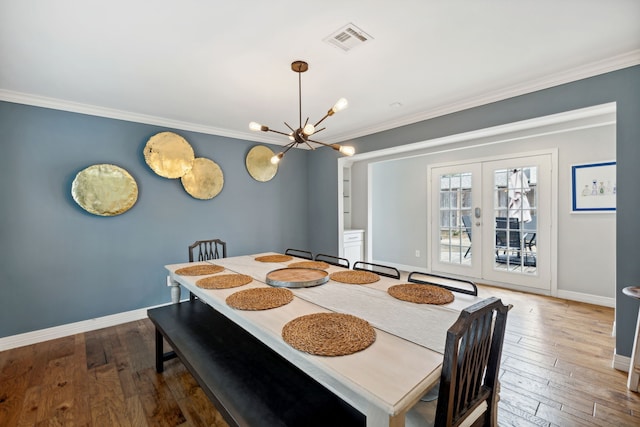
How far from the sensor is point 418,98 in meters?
2.73

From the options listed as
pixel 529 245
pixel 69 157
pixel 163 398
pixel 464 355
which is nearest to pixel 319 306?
pixel 464 355

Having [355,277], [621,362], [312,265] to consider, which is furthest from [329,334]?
[621,362]

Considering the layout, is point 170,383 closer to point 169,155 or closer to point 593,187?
point 169,155

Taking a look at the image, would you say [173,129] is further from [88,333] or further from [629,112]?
[629,112]

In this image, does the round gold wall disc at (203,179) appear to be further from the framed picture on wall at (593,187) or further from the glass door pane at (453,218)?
the framed picture on wall at (593,187)

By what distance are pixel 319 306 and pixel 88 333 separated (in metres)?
2.80

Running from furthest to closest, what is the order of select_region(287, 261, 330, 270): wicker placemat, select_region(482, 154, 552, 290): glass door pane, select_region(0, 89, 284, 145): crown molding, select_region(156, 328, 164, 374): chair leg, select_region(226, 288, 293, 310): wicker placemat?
select_region(482, 154, 552, 290): glass door pane < select_region(0, 89, 284, 145): crown molding < select_region(287, 261, 330, 270): wicker placemat < select_region(156, 328, 164, 374): chair leg < select_region(226, 288, 293, 310): wicker placemat

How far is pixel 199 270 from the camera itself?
7.51 ft

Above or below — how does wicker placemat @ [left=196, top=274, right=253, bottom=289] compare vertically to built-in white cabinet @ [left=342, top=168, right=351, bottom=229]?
below

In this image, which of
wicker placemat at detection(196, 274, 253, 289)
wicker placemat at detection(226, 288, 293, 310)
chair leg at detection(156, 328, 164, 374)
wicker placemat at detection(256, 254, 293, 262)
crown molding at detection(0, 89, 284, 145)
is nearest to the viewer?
Answer: wicker placemat at detection(226, 288, 293, 310)

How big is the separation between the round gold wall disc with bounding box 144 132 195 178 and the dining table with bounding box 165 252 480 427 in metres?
1.81

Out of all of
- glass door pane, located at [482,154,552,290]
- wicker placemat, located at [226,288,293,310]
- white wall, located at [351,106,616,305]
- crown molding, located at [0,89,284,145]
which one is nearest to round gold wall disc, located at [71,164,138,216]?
crown molding, located at [0,89,284,145]

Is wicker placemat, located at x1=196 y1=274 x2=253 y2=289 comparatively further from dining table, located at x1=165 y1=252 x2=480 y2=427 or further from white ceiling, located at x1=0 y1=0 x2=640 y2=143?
white ceiling, located at x1=0 y1=0 x2=640 y2=143

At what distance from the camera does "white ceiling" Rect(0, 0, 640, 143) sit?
1.53 metres
